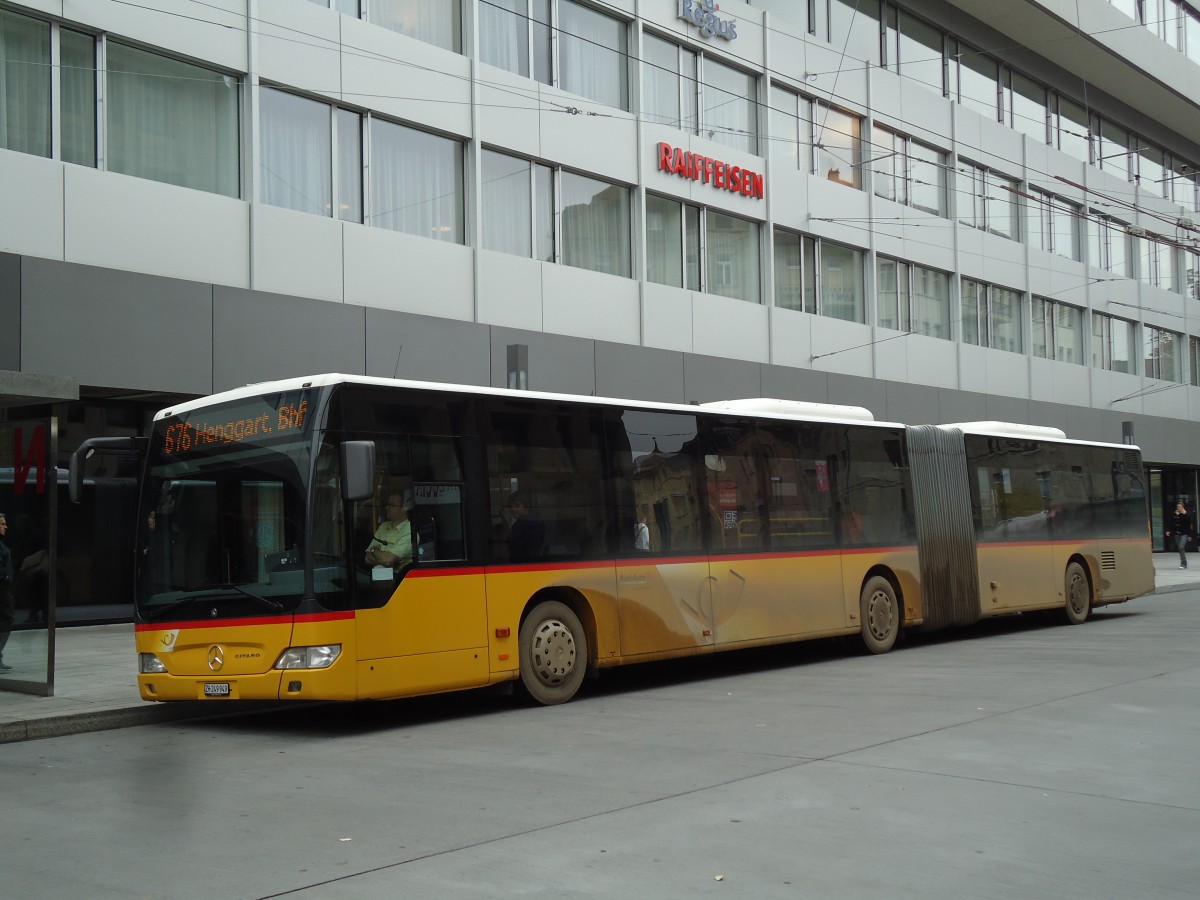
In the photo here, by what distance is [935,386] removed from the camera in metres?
35.3

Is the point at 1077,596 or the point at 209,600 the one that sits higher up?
the point at 209,600

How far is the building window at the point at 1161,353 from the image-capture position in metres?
47.0

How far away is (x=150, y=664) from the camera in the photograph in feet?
37.2

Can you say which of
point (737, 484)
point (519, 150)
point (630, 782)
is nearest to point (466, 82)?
point (519, 150)

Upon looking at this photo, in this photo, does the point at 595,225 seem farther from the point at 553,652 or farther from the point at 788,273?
the point at 553,652

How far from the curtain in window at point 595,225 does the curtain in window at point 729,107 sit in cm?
366

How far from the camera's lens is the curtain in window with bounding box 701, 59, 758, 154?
28.7m

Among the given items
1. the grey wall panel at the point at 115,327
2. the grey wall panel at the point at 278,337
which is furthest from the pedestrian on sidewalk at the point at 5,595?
the grey wall panel at the point at 278,337

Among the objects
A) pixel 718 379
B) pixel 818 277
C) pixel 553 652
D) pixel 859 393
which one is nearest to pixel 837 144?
pixel 818 277

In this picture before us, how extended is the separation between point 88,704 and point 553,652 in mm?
4271

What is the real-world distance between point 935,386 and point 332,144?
20.0 m

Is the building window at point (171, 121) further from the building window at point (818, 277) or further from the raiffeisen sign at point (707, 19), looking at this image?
the building window at point (818, 277)

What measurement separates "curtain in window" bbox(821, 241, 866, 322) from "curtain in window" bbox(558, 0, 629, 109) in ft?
26.4

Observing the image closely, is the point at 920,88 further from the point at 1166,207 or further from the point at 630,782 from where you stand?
the point at 630,782
